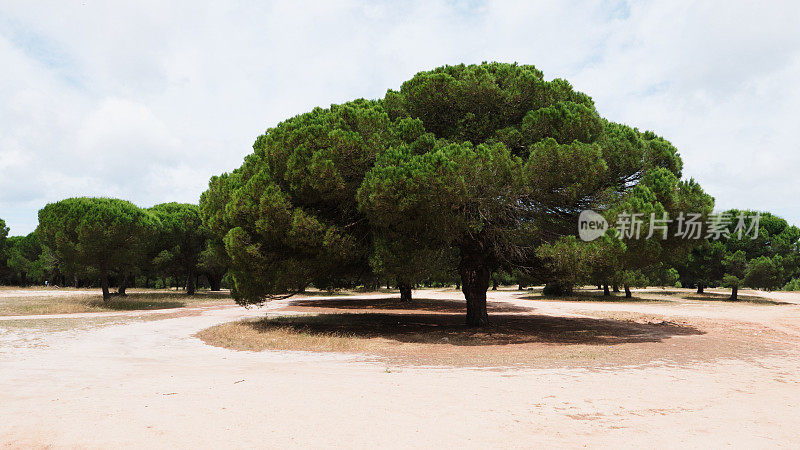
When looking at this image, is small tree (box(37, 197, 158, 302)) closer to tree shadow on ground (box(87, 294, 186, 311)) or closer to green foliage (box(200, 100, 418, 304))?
tree shadow on ground (box(87, 294, 186, 311))

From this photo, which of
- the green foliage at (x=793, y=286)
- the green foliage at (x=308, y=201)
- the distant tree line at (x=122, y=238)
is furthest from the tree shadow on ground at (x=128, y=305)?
the green foliage at (x=793, y=286)

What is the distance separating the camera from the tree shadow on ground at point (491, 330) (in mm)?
15511

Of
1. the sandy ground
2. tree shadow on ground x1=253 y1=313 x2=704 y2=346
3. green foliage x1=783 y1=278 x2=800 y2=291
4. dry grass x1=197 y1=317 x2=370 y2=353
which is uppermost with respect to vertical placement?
the sandy ground

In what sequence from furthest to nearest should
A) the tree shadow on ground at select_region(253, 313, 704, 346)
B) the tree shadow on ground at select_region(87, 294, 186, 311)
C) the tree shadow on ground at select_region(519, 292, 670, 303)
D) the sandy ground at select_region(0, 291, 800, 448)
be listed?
the tree shadow on ground at select_region(519, 292, 670, 303) < the tree shadow on ground at select_region(87, 294, 186, 311) < the tree shadow on ground at select_region(253, 313, 704, 346) < the sandy ground at select_region(0, 291, 800, 448)

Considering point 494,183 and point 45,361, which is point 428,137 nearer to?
point 494,183

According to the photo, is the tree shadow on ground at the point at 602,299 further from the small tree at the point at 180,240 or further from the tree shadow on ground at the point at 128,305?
the small tree at the point at 180,240

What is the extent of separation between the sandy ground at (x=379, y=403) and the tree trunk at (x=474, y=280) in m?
7.18

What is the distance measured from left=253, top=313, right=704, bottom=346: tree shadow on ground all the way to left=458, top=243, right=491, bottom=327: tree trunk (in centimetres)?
60

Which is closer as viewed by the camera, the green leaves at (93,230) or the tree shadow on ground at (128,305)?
the tree shadow on ground at (128,305)

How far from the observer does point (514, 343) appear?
14711 millimetres

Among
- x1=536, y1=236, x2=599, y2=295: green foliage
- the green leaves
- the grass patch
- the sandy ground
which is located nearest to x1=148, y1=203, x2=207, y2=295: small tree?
the green leaves

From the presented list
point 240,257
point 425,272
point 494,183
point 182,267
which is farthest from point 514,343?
point 182,267

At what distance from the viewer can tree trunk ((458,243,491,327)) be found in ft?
56.3

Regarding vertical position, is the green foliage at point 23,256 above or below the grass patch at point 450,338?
above
